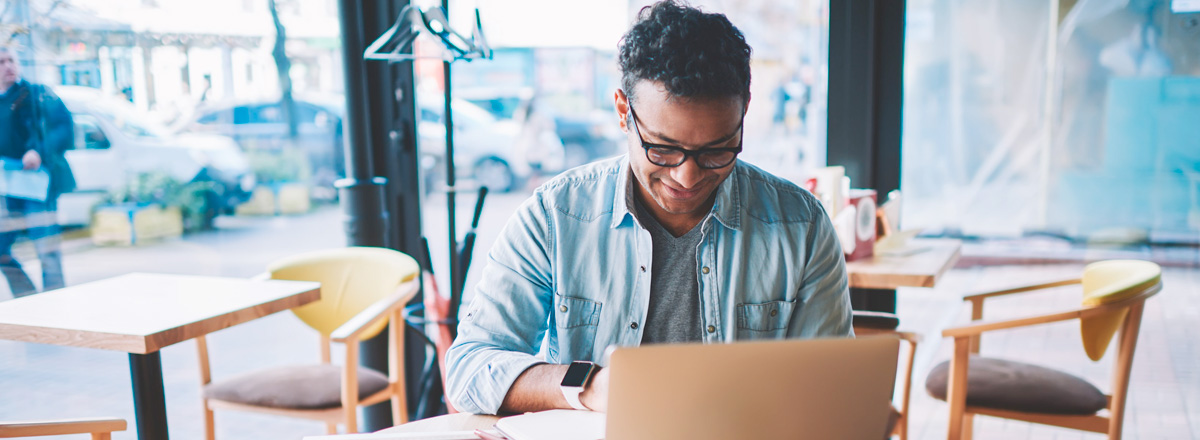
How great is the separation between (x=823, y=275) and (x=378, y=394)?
1601 millimetres

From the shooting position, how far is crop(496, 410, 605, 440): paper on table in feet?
3.72

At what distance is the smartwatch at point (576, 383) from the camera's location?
48.3 inches

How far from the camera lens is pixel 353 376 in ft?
7.82

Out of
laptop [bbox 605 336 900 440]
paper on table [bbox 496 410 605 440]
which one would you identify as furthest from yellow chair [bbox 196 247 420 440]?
laptop [bbox 605 336 900 440]

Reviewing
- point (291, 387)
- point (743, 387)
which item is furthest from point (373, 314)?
point (743, 387)

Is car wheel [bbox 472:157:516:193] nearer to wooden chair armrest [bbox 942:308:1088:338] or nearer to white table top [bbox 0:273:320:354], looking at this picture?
white table top [bbox 0:273:320:354]

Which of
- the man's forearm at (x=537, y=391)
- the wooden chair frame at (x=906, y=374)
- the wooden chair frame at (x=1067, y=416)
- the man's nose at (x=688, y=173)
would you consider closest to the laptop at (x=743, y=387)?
the man's forearm at (x=537, y=391)

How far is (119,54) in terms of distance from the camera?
9.02ft

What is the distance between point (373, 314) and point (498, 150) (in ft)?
8.41

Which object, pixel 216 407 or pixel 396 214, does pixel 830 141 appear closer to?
A: pixel 396 214

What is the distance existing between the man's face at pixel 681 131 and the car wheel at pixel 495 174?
3.48 m

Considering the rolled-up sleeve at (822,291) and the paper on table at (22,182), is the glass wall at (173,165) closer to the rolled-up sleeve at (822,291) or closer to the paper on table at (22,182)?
the paper on table at (22,182)

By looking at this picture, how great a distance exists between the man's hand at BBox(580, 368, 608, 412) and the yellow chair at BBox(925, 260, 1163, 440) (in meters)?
1.45

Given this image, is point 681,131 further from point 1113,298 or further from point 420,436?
point 1113,298
